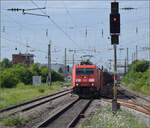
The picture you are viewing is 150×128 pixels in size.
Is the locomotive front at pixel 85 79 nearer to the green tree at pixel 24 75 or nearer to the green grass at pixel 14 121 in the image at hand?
the green grass at pixel 14 121

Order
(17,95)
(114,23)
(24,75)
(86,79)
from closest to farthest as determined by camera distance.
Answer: (114,23) → (86,79) → (17,95) → (24,75)

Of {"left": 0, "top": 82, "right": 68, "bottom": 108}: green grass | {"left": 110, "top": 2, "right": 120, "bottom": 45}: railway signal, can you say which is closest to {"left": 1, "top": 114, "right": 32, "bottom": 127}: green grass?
{"left": 110, "top": 2, "right": 120, "bottom": 45}: railway signal

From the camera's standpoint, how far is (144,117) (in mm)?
11719

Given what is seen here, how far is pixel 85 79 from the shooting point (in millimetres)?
24234

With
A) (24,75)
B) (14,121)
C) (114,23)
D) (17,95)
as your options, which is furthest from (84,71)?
(24,75)

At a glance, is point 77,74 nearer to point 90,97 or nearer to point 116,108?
point 90,97

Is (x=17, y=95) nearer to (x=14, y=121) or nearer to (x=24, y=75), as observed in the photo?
(x=14, y=121)

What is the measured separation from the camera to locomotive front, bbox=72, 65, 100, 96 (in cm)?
2405

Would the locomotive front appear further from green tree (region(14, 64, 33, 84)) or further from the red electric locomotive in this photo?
green tree (region(14, 64, 33, 84))

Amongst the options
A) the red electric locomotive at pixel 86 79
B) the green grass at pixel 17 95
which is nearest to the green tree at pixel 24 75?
the green grass at pixel 17 95

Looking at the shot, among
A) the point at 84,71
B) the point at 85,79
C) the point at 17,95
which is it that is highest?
the point at 84,71

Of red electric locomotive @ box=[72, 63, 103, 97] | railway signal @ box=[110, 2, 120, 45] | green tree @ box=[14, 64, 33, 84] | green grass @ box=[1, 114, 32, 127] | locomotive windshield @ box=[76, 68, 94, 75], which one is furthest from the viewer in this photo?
green tree @ box=[14, 64, 33, 84]

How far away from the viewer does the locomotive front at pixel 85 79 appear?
78.9ft

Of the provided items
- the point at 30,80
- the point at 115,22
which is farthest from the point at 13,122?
the point at 30,80
